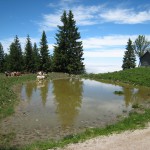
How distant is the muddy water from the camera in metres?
13.7

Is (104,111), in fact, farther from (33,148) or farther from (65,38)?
(65,38)

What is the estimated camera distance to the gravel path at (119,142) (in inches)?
423

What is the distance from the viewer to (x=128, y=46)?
283ft

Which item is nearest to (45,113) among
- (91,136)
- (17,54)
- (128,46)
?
(91,136)

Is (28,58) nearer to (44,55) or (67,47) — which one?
(44,55)

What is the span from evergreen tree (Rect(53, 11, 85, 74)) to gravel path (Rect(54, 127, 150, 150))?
4437 centimetres

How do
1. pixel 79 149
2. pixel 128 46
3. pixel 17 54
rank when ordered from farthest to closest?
pixel 128 46 < pixel 17 54 < pixel 79 149

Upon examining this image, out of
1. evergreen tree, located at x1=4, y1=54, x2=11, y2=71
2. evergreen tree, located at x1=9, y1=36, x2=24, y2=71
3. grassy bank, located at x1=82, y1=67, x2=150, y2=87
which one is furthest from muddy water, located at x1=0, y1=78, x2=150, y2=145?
evergreen tree, located at x1=4, y1=54, x2=11, y2=71

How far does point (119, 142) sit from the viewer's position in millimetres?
11328

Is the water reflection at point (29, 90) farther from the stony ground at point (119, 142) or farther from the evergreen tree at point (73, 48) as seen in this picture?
the evergreen tree at point (73, 48)

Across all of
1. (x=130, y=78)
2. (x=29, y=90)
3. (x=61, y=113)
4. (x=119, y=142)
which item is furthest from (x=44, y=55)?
(x=119, y=142)

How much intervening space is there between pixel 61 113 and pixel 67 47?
40331 mm

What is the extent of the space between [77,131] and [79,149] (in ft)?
10.3

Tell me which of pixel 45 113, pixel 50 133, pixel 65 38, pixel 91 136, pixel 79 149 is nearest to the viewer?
pixel 79 149
